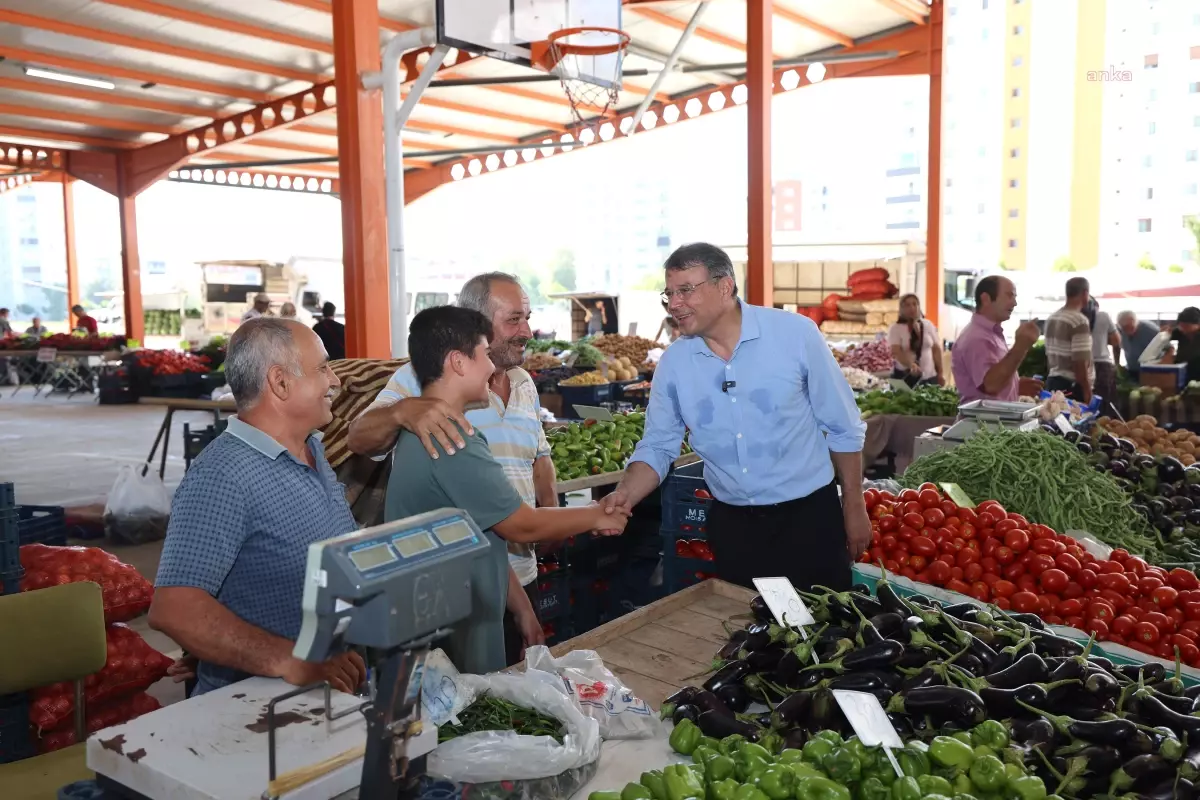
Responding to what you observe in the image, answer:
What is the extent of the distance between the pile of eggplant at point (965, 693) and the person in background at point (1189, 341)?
28.8 ft

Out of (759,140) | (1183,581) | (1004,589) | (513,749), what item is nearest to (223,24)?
(759,140)

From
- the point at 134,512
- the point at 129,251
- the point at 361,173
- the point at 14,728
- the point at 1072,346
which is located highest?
the point at 129,251

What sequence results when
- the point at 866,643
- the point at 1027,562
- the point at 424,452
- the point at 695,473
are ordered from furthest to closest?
the point at 695,473, the point at 1027,562, the point at 424,452, the point at 866,643

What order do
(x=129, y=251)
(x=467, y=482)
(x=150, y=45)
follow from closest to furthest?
(x=467, y=482), (x=150, y=45), (x=129, y=251)

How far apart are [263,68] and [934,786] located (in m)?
13.5

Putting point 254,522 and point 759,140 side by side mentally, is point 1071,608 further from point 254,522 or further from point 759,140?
point 759,140

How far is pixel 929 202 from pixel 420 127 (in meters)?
9.28

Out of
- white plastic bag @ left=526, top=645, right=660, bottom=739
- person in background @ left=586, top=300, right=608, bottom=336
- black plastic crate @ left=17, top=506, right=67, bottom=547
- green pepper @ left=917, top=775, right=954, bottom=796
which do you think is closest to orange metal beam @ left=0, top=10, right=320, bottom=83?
person in background @ left=586, top=300, right=608, bottom=336

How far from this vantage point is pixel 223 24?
35.2ft

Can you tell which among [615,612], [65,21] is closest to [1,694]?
[615,612]

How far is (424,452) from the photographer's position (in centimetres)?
213

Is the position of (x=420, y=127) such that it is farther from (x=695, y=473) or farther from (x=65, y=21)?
(x=695, y=473)

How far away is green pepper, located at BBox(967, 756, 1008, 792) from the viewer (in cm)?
140

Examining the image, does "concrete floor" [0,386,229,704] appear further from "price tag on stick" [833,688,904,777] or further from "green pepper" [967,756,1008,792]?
"green pepper" [967,756,1008,792]
